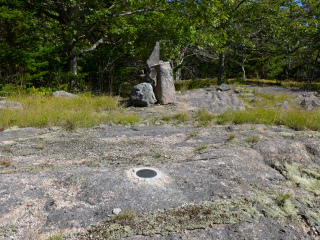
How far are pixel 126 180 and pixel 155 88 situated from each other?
20.8 ft

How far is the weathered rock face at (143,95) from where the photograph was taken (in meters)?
7.83

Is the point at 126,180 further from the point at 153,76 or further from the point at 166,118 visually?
the point at 153,76

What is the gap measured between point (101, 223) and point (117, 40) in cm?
1187

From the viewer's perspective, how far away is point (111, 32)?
9883mm

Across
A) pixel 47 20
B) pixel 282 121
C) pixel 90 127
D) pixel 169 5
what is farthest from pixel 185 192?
pixel 47 20

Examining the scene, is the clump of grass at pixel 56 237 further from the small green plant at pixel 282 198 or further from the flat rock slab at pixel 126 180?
the small green plant at pixel 282 198

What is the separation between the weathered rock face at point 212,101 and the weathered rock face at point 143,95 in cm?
136

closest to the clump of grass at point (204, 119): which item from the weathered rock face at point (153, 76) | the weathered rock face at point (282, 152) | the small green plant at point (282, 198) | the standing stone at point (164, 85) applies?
the weathered rock face at point (282, 152)

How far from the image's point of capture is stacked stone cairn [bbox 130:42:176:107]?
7.88 metres

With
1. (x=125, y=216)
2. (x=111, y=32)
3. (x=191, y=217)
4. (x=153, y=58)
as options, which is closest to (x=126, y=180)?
(x=125, y=216)

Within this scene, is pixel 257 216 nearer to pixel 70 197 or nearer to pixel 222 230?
pixel 222 230

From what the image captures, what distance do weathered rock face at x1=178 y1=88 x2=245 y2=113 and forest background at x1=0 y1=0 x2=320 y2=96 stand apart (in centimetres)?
268

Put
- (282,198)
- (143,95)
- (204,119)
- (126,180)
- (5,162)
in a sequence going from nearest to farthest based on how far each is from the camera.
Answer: (282,198) → (126,180) → (5,162) → (204,119) → (143,95)

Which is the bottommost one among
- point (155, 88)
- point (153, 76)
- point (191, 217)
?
point (191, 217)
